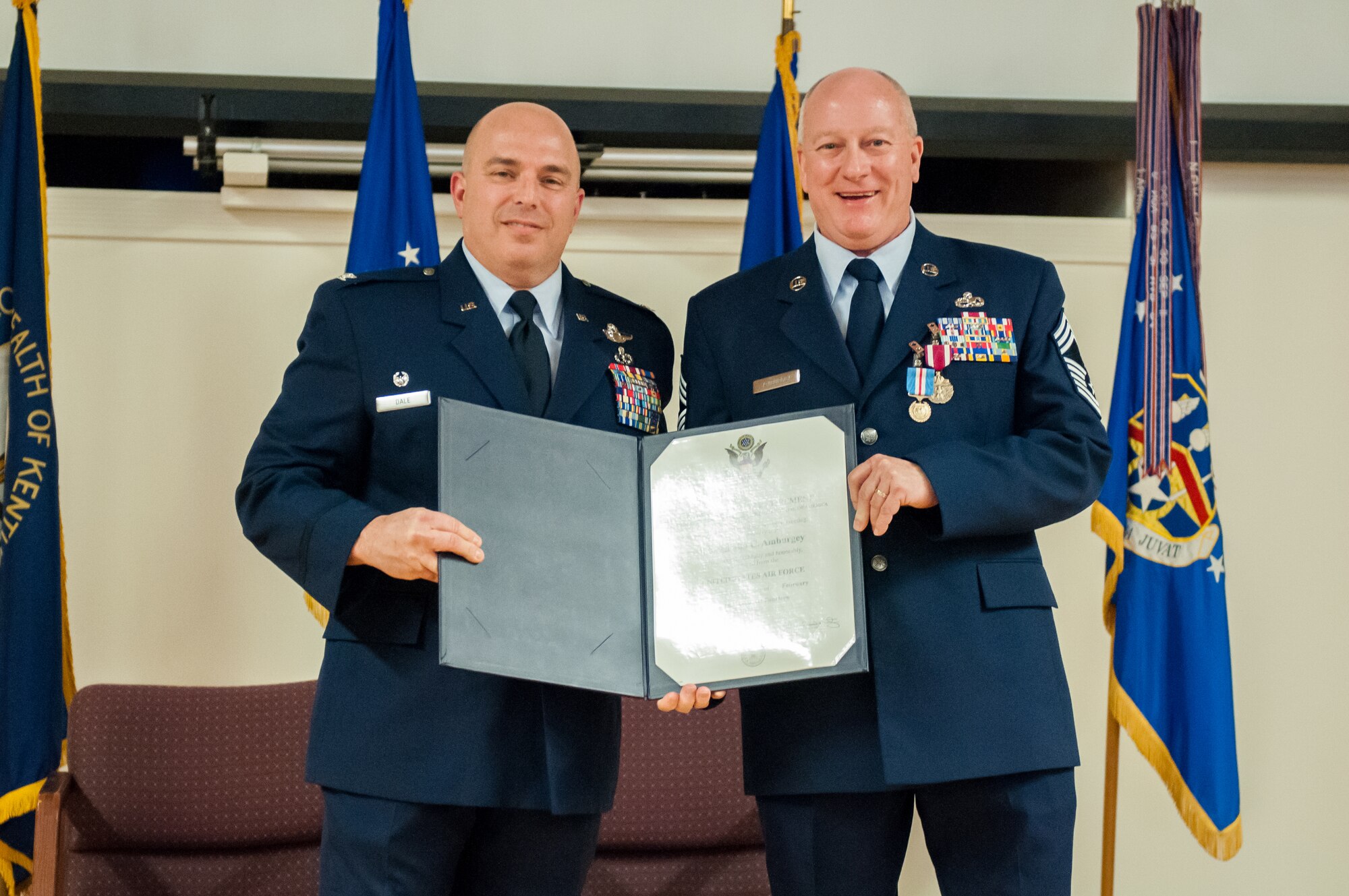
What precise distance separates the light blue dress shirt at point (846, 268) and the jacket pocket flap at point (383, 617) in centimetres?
73

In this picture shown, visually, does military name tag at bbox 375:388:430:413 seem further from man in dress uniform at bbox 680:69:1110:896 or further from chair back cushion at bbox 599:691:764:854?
chair back cushion at bbox 599:691:764:854

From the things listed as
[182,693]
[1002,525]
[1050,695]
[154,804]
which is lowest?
[154,804]

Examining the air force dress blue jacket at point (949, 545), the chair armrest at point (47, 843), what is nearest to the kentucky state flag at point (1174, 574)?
the air force dress blue jacket at point (949, 545)

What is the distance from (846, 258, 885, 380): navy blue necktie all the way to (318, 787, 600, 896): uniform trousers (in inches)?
30.5

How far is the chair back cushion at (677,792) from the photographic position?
3217 millimetres

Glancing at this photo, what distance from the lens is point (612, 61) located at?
12.5 ft

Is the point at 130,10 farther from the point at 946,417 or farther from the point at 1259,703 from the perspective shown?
the point at 1259,703

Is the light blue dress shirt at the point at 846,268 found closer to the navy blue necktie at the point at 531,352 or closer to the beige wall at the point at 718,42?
the navy blue necktie at the point at 531,352

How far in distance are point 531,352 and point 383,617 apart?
0.44m

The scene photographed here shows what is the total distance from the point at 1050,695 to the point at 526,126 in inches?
45.0

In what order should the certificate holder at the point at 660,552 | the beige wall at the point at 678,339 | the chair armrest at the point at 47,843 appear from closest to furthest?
the certificate holder at the point at 660,552 < the chair armrest at the point at 47,843 < the beige wall at the point at 678,339

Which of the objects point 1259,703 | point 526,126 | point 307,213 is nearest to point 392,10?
point 307,213

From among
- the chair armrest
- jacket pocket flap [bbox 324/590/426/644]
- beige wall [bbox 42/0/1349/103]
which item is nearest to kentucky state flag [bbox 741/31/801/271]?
beige wall [bbox 42/0/1349/103]

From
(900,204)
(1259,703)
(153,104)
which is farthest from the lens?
(1259,703)
